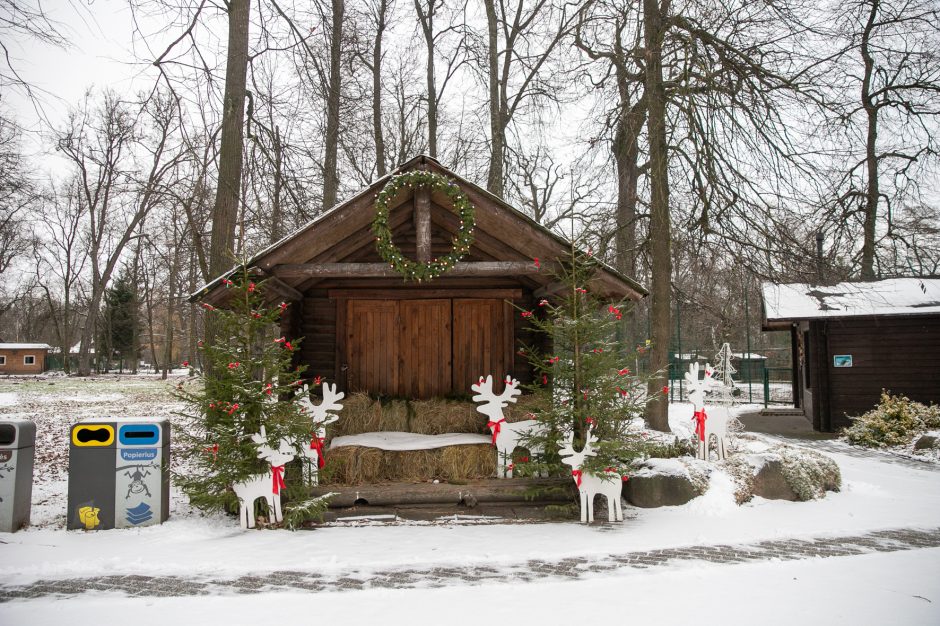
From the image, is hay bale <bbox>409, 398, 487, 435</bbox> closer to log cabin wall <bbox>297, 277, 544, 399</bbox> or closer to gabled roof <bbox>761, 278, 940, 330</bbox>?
log cabin wall <bbox>297, 277, 544, 399</bbox>

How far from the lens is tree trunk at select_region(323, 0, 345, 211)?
10375 millimetres

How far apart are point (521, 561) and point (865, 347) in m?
12.8

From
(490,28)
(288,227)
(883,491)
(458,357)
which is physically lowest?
(883,491)

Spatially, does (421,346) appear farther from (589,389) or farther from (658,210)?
(658,210)

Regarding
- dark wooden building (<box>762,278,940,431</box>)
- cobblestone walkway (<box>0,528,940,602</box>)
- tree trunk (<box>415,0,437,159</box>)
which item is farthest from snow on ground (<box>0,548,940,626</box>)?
tree trunk (<box>415,0,437,159</box>)

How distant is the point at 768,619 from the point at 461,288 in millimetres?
6357

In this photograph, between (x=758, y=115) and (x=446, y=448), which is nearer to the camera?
(x=446, y=448)

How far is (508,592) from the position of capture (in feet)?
14.5

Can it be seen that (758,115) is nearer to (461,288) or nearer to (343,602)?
(461,288)

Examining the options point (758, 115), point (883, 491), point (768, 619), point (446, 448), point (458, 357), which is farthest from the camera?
point (458, 357)

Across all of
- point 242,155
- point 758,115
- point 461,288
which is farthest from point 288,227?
point 758,115

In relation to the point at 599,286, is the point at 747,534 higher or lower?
lower

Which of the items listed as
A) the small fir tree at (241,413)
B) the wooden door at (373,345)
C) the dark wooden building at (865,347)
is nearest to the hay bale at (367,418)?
the wooden door at (373,345)

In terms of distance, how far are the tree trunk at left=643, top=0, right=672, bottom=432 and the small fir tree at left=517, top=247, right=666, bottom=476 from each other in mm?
3550
